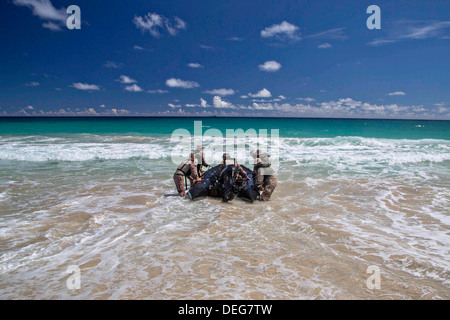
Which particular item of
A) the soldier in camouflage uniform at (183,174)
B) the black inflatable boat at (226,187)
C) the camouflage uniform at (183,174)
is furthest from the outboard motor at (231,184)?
the camouflage uniform at (183,174)

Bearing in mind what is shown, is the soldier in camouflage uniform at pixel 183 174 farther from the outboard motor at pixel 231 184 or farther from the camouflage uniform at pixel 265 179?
the camouflage uniform at pixel 265 179

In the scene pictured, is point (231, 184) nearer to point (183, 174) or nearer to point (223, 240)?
point (183, 174)

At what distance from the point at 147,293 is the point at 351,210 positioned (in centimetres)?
625

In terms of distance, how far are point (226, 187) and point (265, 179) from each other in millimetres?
1296

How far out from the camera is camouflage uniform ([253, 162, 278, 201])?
26.7 ft

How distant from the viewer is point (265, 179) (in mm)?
8219

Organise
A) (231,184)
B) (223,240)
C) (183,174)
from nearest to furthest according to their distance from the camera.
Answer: (223,240) → (231,184) → (183,174)

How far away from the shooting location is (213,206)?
7859mm

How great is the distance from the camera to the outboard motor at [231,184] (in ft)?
26.5

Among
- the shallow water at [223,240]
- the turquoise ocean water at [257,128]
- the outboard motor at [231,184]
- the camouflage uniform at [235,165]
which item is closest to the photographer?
the shallow water at [223,240]

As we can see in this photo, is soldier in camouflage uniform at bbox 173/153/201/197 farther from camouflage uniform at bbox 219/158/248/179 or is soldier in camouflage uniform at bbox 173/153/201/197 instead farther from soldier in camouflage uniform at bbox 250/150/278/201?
soldier in camouflage uniform at bbox 250/150/278/201

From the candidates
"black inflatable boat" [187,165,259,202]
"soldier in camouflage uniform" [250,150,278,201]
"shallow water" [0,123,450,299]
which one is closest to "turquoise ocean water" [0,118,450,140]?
"shallow water" [0,123,450,299]

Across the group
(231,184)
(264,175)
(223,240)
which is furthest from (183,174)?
(223,240)

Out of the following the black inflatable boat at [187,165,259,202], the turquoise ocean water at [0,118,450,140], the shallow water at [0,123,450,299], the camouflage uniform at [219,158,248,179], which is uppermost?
the turquoise ocean water at [0,118,450,140]
